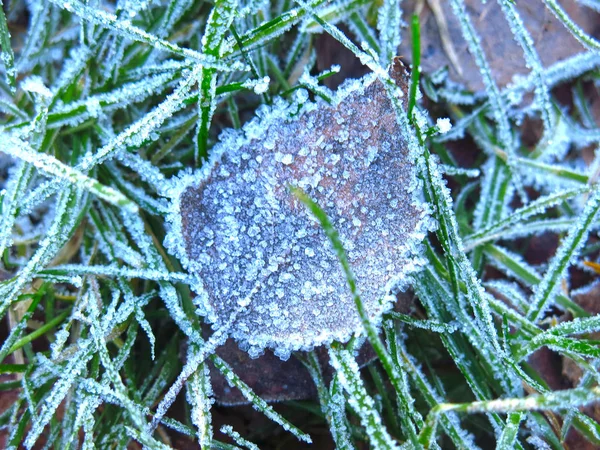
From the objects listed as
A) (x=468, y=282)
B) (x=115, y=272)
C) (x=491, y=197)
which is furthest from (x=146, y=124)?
(x=491, y=197)

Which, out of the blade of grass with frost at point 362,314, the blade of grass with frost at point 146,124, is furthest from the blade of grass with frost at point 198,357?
the blade of grass with frost at point 146,124

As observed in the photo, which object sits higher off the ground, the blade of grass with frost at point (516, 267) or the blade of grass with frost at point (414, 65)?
the blade of grass with frost at point (414, 65)

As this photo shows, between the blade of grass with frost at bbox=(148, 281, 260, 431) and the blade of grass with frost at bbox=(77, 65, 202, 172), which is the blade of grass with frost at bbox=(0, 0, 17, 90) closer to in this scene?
the blade of grass with frost at bbox=(77, 65, 202, 172)

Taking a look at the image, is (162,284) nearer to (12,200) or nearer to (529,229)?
(12,200)

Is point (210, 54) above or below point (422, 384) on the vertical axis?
above

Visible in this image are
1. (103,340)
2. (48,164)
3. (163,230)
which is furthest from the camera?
(163,230)

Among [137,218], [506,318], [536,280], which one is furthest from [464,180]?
[137,218]

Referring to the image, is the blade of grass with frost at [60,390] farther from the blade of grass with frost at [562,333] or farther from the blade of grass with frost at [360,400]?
the blade of grass with frost at [562,333]
